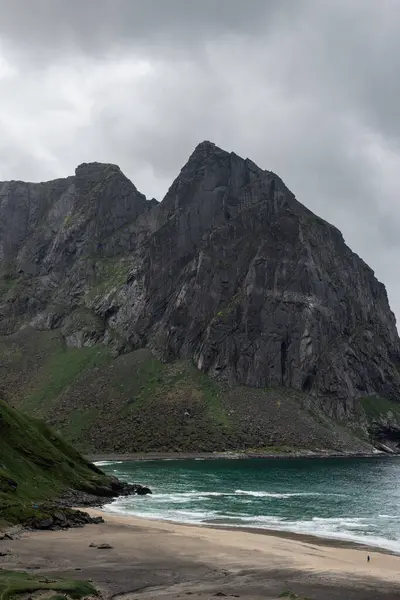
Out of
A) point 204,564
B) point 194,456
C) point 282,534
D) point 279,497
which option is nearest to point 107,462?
point 194,456

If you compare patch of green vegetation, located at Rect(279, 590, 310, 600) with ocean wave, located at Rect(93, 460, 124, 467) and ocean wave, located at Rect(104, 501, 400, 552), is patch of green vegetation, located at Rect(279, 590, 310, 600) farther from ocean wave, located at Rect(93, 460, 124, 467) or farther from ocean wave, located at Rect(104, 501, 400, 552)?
ocean wave, located at Rect(93, 460, 124, 467)

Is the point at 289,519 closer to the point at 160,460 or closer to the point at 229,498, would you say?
the point at 229,498

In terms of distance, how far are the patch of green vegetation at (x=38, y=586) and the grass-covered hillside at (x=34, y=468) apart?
23.3 metres

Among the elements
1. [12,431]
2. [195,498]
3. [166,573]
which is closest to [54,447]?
[12,431]

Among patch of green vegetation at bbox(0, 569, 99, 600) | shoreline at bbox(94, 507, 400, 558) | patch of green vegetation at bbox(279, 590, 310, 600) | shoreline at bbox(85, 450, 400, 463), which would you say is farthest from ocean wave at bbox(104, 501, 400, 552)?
shoreline at bbox(85, 450, 400, 463)

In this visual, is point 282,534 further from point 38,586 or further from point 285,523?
point 38,586

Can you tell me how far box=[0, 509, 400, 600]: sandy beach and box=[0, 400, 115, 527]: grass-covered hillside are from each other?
35.1ft

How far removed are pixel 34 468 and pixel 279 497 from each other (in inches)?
1680

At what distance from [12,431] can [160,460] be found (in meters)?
108

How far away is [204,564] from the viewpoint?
37.1 meters

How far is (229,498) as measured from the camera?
9112 cm

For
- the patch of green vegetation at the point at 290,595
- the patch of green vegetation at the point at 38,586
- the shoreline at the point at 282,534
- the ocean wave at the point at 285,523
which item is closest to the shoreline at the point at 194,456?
the ocean wave at the point at 285,523

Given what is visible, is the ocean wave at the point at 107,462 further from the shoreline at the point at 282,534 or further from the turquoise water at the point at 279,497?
the shoreline at the point at 282,534

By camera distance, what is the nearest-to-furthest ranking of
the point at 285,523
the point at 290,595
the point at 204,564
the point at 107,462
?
the point at 290,595, the point at 204,564, the point at 285,523, the point at 107,462
